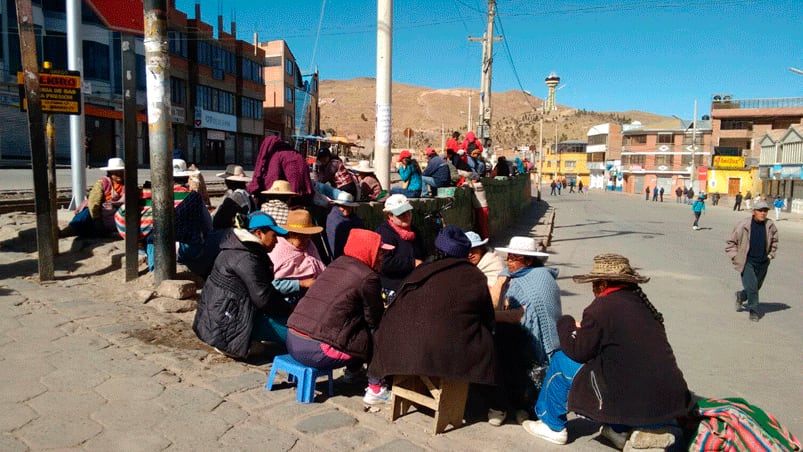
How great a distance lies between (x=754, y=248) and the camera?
9320 millimetres

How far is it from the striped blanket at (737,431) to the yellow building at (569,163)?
94.2 m

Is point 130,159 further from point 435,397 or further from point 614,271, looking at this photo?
point 614,271

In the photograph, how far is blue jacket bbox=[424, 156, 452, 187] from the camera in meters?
12.4

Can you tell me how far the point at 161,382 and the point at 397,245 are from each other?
2.63 m

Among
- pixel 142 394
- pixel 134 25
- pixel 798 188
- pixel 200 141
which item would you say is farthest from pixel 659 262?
pixel 798 188

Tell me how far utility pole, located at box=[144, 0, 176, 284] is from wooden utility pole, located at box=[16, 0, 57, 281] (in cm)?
122

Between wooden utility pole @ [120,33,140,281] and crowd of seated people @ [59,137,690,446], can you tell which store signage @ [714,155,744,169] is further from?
wooden utility pole @ [120,33,140,281]

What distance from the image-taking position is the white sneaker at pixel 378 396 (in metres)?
4.19

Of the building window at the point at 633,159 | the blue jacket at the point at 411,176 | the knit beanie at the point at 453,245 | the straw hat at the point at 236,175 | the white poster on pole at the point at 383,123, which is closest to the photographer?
the knit beanie at the point at 453,245

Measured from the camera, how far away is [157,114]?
20.1 feet

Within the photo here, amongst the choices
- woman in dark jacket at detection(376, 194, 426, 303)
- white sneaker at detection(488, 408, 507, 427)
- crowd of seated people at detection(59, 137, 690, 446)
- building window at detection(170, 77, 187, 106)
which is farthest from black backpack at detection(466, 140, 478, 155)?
building window at detection(170, 77, 187, 106)

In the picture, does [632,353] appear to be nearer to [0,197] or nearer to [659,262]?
[0,197]

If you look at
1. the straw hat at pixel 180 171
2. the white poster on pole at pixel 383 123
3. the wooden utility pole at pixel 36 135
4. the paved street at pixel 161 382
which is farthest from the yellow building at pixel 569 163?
the wooden utility pole at pixel 36 135

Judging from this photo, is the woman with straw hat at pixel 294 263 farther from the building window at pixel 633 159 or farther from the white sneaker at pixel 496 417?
the building window at pixel 633 159
